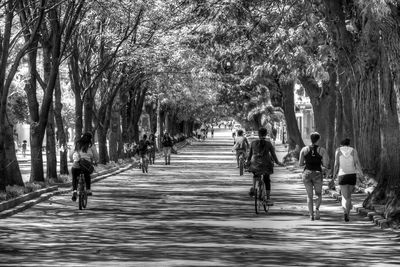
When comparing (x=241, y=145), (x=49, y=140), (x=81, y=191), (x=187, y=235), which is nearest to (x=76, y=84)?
(x=49, y=140)

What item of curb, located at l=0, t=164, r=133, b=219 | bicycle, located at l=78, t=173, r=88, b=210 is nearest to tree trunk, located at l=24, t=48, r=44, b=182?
curb, located at l=0, t=164, r=133, b=219

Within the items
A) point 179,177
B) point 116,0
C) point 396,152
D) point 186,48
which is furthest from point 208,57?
point 396,152

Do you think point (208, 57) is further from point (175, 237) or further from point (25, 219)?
point (175, 237)

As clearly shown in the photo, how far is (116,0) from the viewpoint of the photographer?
→ 2956 centimetres

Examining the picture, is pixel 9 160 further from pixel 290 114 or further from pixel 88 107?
pixel 290 114

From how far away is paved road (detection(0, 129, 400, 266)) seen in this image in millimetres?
12602

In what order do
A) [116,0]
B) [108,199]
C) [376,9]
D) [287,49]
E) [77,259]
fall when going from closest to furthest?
[77,259]
[376,9]
[108,199]
[287,49]
[116,0]

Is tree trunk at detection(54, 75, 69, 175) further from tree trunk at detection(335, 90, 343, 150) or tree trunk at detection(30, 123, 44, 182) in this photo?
tree trunk at detection(335, 90, 343, 150)

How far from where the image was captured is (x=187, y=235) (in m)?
15.6

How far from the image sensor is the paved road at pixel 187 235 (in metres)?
12.6

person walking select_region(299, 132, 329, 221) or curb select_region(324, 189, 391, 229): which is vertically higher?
person walking select_region(299, 132, 329, 221)

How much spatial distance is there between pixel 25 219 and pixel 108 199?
6.00 metres

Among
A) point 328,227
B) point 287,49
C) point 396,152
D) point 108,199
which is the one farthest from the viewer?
point 287,49

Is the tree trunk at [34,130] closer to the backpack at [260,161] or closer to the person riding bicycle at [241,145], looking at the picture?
the backpack at [260,161]
